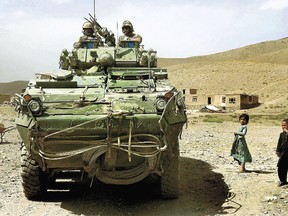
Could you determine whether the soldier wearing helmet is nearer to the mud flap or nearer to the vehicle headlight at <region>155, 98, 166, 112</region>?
the mud flap

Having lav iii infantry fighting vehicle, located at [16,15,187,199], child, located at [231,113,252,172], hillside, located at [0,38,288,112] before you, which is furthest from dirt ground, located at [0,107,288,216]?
hillside, located at [0,38,288,112]

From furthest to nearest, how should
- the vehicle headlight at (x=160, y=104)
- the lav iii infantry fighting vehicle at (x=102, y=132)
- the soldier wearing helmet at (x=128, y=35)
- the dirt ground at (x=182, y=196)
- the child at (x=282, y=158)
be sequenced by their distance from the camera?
the soldier wearing helmet at (x=128, y=35) < the child at (x=282, y=158) < the dirt ground at (x=182, y=196) < the vehicle headlight at (x=160, y=104) < the lav iii infantry fighting vehicle at (x=102, y=132)

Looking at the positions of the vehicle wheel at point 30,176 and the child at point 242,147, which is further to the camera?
the child at point 242,147

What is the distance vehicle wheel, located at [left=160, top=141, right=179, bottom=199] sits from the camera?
686 cm

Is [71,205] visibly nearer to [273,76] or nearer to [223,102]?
[223,102]

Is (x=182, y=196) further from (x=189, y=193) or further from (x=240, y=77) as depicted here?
(x=240, y=77)

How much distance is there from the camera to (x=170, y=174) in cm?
692

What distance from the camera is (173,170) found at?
22.7 feet

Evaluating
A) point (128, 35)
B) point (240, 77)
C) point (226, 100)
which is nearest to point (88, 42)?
point (128, 35)

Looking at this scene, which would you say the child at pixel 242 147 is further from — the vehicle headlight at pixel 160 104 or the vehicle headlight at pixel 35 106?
the vehicle headlight at pixel 35 106

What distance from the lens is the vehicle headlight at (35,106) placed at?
6297 mm

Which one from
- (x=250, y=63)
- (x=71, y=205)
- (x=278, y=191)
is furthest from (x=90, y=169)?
(x=250, y=63)

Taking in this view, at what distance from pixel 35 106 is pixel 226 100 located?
44.9 m

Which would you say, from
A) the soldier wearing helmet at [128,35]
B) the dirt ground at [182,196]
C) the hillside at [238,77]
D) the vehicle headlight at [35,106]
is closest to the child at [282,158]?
the dirt ground at [182,196]
